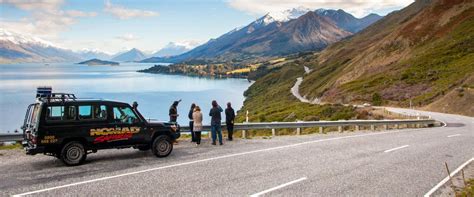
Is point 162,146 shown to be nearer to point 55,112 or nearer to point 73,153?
point 73,153

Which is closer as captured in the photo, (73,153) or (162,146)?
(73,153)

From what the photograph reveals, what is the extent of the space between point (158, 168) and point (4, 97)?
14417 centimetres

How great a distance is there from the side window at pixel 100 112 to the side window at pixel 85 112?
161 millimetres

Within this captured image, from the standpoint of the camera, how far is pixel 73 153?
13195mm

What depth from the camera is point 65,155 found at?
13.1 meters

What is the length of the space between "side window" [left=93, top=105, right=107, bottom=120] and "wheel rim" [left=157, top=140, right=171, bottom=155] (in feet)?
7.35

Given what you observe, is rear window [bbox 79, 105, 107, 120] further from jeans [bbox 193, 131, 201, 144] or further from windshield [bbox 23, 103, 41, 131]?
jeans [bbox 193, 131, 201, 144]

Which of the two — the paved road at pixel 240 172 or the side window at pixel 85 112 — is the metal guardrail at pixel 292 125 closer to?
the paved road at pixel 240 172

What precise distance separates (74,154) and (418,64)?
9260cm

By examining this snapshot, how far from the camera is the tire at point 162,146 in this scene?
1509 cm

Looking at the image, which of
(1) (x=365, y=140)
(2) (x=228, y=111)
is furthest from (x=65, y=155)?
(1) (x=365, y=140)

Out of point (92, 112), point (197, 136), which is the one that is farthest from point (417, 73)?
point (92, 112)

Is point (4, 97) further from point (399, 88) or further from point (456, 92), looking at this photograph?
point (456, 92)

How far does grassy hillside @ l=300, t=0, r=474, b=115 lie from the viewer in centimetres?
7400
